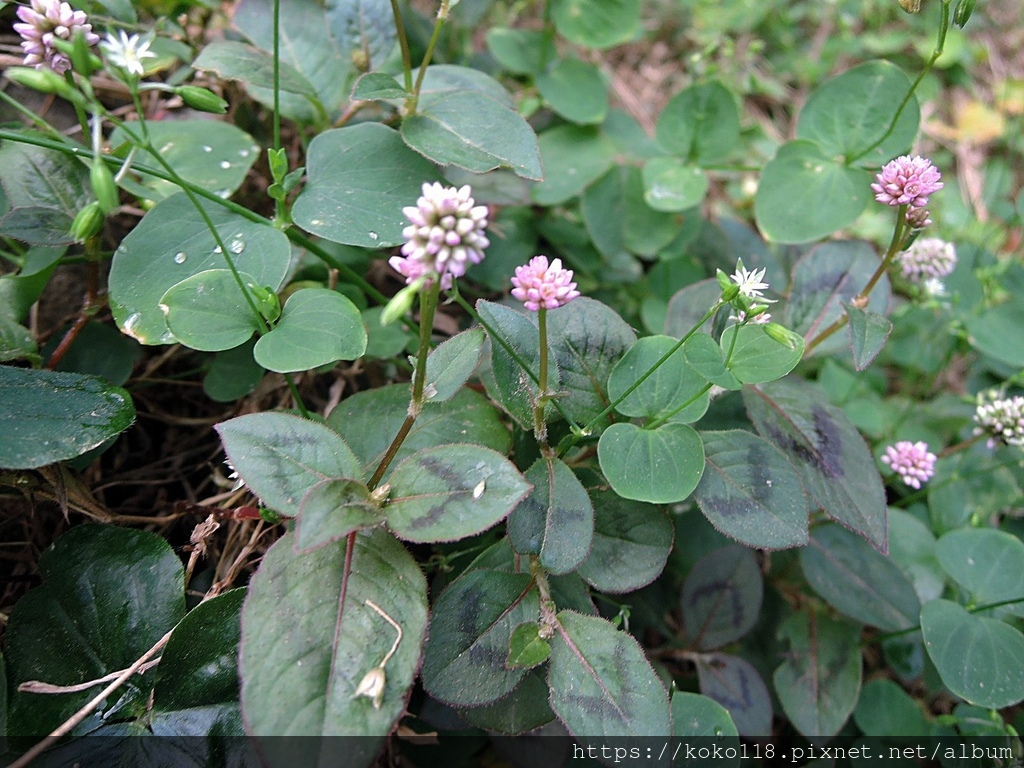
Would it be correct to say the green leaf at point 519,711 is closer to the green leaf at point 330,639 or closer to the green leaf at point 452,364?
the green leaf at point 330,639

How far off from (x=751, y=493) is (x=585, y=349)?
463 millimetres

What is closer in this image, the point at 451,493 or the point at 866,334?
the point at 451,493

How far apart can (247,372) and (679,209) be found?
4.42 feet

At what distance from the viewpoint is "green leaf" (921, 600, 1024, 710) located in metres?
1.48

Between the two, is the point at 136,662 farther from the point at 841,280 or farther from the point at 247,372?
the point at 841,280

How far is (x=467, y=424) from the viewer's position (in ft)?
4.72

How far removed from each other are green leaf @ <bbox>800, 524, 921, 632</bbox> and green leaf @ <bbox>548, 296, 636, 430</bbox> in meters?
0.82

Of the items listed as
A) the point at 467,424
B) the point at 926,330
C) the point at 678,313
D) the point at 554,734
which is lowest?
the point at 554,734

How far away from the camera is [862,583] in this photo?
175cm

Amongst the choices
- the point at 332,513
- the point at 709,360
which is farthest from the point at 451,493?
the point at 709,360

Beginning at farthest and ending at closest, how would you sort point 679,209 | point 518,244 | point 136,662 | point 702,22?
Result: 1. point 702,22
2. point 518,244
3. point 679,209
4. point 136,662

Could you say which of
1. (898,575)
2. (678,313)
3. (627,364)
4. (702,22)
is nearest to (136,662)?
(627,364)

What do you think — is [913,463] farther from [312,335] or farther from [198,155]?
[198,155]

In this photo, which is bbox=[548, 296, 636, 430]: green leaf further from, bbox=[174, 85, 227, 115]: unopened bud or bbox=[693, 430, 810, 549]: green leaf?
bbox=[174, 85, 227, 115]: unopened bud
